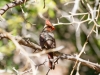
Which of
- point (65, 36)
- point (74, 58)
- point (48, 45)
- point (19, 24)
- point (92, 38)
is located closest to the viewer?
point (74, 58)

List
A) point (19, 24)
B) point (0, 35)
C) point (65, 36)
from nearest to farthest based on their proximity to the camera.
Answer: point (0, 35) < point (19, 24) < point (65, 36)

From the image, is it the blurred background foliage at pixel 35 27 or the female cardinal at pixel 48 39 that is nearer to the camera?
the female cardinal at pixel 48 39

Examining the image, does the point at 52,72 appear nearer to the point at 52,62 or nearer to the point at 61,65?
the point at 61,65

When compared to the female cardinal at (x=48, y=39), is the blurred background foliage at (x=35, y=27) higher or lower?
lower

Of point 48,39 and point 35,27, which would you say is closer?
point 48,39

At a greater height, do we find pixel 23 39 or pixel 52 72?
pixel 23 39

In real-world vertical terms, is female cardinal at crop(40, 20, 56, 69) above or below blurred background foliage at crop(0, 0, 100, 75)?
above

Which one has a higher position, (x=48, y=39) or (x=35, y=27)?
(x=48, y=39)

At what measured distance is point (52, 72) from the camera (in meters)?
7.80

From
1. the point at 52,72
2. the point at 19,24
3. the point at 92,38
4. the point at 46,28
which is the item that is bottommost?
the point at 52,72

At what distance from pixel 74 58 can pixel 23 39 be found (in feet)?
1.31

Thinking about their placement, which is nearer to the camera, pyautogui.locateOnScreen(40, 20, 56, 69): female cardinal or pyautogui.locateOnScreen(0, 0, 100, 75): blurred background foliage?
pyautogui.locateOnScreen(40, 20, 56, 69): female cardinal

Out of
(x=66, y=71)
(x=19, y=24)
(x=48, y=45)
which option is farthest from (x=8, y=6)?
(x=66, y=71)

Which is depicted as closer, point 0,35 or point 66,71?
point 0,35
